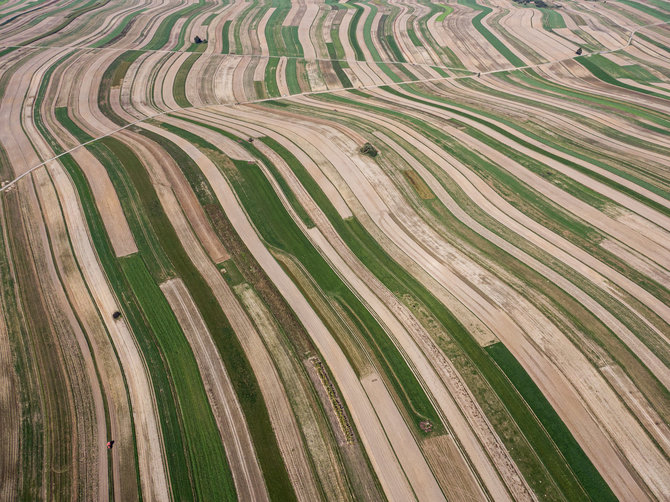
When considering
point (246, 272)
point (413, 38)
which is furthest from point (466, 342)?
point (413, 38)

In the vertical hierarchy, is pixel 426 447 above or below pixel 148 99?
below

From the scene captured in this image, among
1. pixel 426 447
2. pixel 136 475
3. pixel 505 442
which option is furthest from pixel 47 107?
pixel 505 442

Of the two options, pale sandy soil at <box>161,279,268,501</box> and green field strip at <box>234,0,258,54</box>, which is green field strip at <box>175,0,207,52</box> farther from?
pale sandy soil at <box>161,279,268,501</box>

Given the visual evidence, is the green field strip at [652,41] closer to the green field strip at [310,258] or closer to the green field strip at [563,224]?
the green field strip at [563,224]

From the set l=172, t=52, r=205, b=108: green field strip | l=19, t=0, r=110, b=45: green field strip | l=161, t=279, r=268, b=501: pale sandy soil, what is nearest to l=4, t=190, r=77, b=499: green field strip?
l=161, t=279, r=268, b=501: pale sandy soil

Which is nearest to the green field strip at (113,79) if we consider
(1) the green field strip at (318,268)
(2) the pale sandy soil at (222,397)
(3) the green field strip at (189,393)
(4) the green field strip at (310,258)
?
(4) the green field strip at (310,258)

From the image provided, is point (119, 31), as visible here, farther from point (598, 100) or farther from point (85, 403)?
point (598, 100)

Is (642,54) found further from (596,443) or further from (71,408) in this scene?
(71,408)
